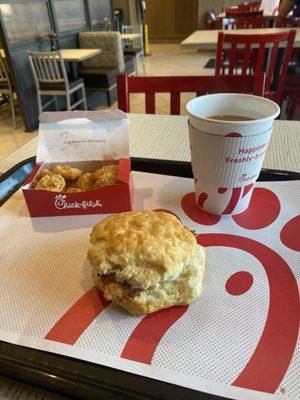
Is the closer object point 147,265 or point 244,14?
point 147,265

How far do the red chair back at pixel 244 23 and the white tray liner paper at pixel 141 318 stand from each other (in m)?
3.27

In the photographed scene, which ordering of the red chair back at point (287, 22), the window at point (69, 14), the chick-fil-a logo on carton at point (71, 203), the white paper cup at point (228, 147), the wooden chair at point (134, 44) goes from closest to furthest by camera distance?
the white paper cup at point (228, 147), the chick-fil-a logo on carton at point (71, 203), the red chair back at point (287, 22), the window at point (69, 14), the wooden chair at point (134, 44)

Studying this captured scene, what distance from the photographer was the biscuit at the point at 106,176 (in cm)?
67

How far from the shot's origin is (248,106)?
0.62 meters

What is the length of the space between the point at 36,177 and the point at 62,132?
12 cm

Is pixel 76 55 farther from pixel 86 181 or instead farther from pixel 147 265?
pixel 147 265

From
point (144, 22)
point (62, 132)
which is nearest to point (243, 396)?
point (62, 132)

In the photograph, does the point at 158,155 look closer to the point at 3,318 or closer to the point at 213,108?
the point at 213,108

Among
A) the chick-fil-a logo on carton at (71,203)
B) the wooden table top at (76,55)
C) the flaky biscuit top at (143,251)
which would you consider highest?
the flaky biscuit top at (143,251)

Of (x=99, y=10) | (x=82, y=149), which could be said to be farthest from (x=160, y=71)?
(x=82, y=149)

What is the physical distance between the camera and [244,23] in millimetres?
3346

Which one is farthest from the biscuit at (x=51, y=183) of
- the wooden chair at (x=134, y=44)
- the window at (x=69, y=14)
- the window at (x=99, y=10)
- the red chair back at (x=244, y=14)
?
the window at (x=99, y=10)

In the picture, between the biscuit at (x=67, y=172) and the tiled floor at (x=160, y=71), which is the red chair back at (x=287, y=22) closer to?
the tiled floor at (x=160, y=71)

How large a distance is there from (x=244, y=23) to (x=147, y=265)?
3.71 meters
